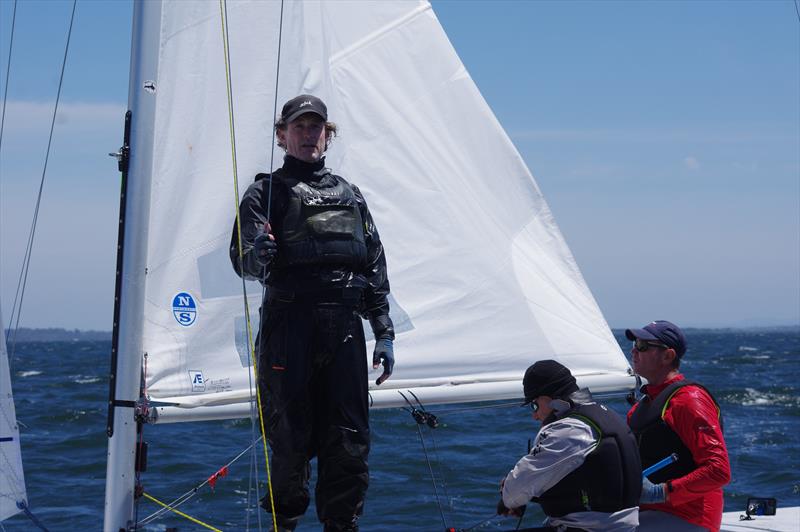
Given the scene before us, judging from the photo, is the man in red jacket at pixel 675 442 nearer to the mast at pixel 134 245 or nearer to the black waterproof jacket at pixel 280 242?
the black waterproof jacket at pixel 280 242

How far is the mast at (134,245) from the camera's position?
4.14 m

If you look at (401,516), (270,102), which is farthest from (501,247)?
(401,516)

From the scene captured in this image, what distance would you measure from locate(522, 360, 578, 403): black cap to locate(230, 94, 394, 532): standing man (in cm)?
66

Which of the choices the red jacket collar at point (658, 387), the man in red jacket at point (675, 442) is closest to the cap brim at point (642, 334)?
the man in red jacket at point (675, 442)

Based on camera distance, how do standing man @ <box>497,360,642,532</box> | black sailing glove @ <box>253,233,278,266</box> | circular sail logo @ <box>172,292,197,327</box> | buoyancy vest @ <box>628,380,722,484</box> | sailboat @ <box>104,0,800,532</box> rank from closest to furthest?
standing man @ <box>497,360,642,532</box>
black sailing glove @ <box>253,233,278,266</box>
buoyancy vest @ <box>628,380,722,484</box>
sailboat @ <box>104,0,800,532</box>
circular sail logo @ <box>172,292,197,327</box>

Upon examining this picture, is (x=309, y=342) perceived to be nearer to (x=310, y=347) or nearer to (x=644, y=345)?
(x=310, y=347)

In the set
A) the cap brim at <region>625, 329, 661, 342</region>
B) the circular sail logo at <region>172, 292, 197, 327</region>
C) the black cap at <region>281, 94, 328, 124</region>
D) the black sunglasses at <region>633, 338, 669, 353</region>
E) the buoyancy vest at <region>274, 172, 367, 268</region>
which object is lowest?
the black sunglasses at <region>633, 338, 669, 353</region>

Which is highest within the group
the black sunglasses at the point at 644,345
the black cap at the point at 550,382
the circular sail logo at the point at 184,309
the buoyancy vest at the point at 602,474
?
the circular sail logo at the point at 184,309

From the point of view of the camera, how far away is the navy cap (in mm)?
4297

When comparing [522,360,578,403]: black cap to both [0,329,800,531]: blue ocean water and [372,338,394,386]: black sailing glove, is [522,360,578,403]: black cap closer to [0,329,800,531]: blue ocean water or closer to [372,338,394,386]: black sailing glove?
[372,338,394,386]: black sailing glove

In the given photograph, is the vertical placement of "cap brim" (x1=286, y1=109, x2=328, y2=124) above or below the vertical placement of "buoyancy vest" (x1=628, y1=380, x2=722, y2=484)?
above

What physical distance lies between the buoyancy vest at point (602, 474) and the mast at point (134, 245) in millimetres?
1692

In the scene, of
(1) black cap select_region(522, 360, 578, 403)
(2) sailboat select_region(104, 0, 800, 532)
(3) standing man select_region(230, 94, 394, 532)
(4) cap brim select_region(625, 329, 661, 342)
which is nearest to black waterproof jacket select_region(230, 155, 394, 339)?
(3) standing man select_region(230, 94, 394, 532)

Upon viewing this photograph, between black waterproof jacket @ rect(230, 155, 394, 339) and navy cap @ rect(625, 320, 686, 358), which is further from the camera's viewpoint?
navy cap @ rect(625, 320, 686, 358)
